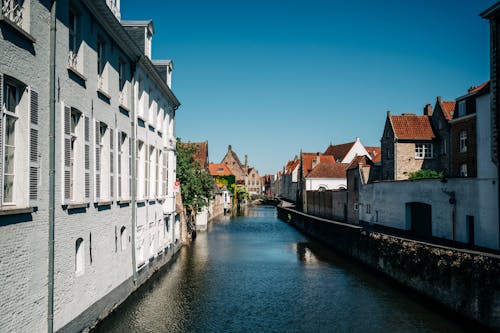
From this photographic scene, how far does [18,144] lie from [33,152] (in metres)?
0.41

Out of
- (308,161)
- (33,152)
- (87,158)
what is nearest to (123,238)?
(87,158)

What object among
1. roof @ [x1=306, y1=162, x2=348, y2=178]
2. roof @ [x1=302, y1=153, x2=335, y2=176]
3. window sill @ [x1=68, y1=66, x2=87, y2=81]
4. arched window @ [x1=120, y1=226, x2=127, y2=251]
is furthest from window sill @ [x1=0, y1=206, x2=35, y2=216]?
roof @ [x1=302, y1=153, x2=335, y2=176]

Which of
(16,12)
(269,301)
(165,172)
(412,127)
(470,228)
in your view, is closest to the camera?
(16,12)

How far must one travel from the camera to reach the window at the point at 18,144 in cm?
777

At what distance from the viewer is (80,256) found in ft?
36.7

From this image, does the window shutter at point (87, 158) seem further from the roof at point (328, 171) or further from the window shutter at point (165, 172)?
the roof at point (328, 171)

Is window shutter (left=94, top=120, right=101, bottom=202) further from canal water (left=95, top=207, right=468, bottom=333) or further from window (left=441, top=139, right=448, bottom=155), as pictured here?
window (left=441, top=139, right=448, bottom=155)

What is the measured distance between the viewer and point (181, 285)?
18312 mm

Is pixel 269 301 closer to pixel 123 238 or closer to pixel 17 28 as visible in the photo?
pixel 123 238

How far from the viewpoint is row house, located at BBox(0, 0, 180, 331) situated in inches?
311

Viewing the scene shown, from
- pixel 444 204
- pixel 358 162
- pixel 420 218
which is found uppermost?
pixel 358 162

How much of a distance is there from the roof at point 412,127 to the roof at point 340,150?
1213 inches

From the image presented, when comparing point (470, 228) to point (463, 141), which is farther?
point (463, 141)

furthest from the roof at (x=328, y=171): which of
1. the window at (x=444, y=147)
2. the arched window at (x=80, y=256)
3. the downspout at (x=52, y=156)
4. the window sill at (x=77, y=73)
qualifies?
the downspout at (x=52, y=156)
